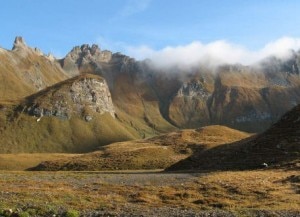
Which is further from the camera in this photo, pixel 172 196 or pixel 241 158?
pixel 241 158

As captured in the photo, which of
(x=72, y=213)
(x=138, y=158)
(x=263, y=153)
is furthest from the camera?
(x=138, y=158)

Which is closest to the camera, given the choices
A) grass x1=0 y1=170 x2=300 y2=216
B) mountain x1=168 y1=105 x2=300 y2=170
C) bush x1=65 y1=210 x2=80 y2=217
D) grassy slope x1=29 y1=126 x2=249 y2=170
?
bush x1=65 y1=210 x2=80 y2=217

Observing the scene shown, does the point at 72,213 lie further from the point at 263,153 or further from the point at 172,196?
the point at 263,153

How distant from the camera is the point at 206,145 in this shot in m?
139

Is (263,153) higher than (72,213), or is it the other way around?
(263,153)

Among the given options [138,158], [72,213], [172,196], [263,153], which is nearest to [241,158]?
[263,153]

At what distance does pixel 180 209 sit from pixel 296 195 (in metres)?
12.4

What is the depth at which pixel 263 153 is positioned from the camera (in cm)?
7681

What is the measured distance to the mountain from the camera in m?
72.0

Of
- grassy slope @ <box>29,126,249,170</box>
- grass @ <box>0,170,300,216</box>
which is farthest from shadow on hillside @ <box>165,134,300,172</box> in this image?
grassy slope @ <box>29,126,249,170</box>

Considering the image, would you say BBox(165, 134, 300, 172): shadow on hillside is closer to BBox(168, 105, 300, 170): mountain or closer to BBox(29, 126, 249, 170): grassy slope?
BBox(168, 105, 300, 170): mountain

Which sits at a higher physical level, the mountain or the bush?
the mountain

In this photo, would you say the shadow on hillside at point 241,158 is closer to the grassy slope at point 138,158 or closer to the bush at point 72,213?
the grassy slope at point 138,158

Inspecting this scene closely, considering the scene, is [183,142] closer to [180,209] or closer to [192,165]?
[192,165]
